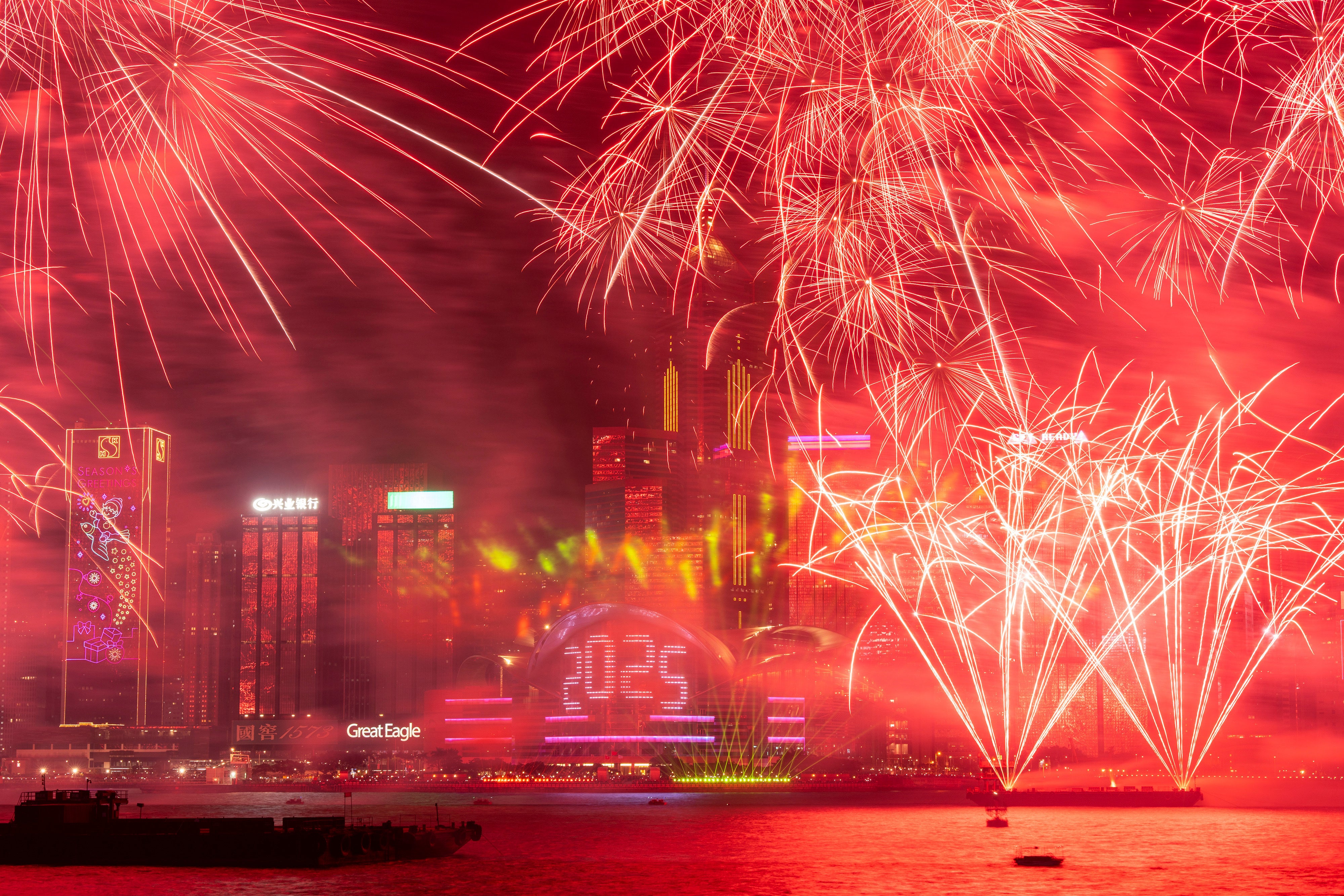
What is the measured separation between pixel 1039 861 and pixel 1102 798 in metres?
61.1

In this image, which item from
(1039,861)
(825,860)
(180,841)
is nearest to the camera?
(1039,861)

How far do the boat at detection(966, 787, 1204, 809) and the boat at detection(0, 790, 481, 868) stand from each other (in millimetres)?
64686

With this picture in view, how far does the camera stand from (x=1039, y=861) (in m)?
67.6

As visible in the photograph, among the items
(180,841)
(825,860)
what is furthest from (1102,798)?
(180,841)

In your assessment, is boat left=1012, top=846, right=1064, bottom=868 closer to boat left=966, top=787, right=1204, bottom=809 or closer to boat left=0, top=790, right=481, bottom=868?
boat left=0, top=790, right=481, bottom=868

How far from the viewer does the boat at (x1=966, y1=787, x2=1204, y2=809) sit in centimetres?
12044

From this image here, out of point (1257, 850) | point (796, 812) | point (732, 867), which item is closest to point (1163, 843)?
point (1257, 850)

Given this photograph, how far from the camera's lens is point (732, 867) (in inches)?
2662

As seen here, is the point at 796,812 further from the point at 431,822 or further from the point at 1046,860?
the point at 1046,860

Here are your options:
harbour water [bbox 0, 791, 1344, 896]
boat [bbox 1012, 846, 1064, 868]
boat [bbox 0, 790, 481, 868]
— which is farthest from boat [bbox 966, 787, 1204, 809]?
boat [bbox 0, 790, 481, 868]

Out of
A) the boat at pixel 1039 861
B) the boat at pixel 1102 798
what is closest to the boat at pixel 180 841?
the boat at pixel 1039 861

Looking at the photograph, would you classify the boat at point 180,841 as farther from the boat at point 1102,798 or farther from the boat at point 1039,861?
the boat at point 1102,798

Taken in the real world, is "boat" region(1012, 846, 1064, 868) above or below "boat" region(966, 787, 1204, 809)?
above

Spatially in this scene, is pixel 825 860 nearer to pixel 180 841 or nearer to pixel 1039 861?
pixel 1039 861
